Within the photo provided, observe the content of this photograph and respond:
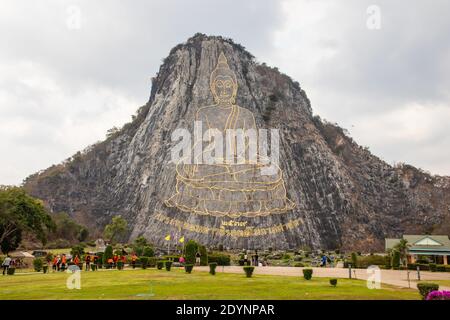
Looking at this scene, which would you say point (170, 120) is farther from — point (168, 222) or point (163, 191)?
point (168, 222)

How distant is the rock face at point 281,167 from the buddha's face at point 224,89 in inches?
90.2

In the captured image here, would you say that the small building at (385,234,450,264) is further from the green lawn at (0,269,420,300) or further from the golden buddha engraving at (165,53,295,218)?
the green lawn at (0,269,420,300)

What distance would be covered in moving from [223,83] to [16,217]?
1606 inches

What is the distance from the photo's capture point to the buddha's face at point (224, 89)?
72.6 m

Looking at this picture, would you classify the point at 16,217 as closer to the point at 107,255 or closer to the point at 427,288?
the point at 107,255

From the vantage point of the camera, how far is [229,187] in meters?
63.8

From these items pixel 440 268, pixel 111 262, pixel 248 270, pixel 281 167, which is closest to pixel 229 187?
pixel 281 167

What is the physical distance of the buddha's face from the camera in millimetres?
72562

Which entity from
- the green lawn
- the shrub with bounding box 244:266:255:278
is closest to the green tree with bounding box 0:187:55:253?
the green lawn

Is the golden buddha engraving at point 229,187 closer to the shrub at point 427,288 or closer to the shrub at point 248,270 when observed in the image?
the shrub at point 248,270

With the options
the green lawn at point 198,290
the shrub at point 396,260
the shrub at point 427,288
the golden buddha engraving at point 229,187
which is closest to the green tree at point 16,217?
the golden buddha engraving at point 229,187

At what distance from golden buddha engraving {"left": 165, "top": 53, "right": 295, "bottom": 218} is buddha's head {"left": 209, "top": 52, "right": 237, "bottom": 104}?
477cm
